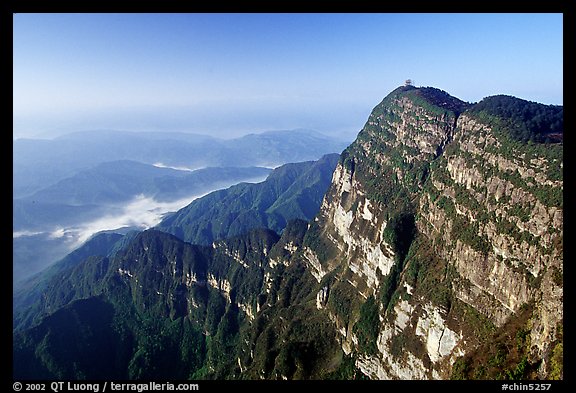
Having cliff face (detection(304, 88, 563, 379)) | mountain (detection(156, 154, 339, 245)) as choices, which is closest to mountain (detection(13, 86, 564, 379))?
cliff face (detection(304, 88, 563, 379))

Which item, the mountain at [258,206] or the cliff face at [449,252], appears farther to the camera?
the mountain at [258,206]

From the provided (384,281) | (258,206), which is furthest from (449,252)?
(258,206)

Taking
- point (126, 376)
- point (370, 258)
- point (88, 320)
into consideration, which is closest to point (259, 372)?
point (370, 258)

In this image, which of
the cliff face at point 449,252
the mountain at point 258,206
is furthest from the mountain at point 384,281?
the mountain at point 258,206

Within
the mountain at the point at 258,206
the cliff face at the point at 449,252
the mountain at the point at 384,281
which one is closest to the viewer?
the cliff face at the point at 449,252

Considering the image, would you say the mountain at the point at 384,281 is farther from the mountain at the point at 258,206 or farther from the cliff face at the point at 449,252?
the mountain at the point at 258,206

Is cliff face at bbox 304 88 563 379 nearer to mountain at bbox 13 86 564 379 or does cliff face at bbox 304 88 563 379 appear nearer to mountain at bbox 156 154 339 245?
mountain at bbox 13 86 564 379
